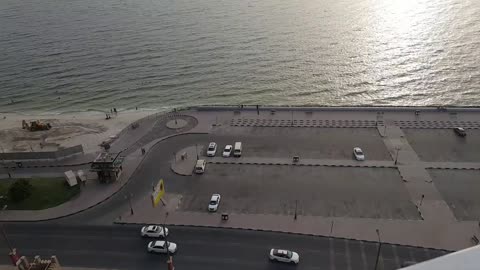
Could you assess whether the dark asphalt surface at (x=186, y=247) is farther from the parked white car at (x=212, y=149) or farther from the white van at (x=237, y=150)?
the white van at (x=237, y=150)

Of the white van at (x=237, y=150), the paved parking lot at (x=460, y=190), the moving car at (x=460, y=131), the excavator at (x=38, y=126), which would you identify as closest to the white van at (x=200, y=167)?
the white van at (x=237, y=150)

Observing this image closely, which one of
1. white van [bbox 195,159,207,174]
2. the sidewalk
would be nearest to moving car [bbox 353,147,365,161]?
the sidewalk

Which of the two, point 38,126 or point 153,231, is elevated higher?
point 38,126

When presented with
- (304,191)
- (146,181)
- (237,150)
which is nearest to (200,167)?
(237,150)

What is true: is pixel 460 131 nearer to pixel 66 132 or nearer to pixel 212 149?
pixel 212 149

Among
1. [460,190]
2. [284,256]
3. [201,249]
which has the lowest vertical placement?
[201,249]

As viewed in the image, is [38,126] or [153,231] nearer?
[153,231]
